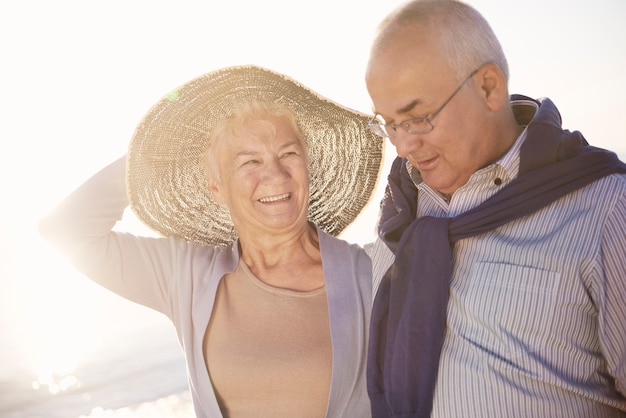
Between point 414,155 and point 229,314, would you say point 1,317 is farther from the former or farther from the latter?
point 414,155

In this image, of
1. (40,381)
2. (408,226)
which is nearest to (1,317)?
(40,381)

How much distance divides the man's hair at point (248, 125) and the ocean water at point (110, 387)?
4042mm

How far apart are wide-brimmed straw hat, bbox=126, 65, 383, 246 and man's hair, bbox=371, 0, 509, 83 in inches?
33.8

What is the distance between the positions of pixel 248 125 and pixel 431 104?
1148mm

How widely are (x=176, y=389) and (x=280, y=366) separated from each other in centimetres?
492

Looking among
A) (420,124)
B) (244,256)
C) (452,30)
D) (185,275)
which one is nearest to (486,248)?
(420,124)

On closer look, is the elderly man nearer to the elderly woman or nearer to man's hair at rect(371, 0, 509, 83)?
man's hair at rect(371, 0, 509, 83)

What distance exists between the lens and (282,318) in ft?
10.3

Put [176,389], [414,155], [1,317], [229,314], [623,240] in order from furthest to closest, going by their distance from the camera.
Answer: [1,317], [176,389], [229,314], [414,155], [623,240]

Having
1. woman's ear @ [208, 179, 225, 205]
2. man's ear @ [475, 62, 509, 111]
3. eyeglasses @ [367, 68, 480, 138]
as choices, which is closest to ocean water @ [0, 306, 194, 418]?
woman's ear @ [208, 179, 225, 205]

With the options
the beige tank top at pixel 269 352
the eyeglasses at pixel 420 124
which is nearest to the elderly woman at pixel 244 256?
the beige tank top at pixel 269 352

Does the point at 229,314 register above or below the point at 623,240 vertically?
below

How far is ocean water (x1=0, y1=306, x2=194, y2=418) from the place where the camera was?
6.84 meters

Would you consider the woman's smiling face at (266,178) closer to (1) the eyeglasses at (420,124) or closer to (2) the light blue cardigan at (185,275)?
(2) the light blue cardigan at (185,275)
